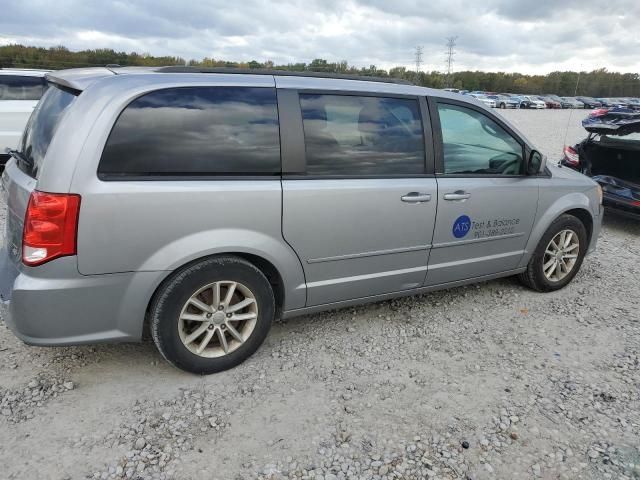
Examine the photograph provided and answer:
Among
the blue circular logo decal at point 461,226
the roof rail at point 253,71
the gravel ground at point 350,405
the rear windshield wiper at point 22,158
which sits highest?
the roof rail at point 253,71

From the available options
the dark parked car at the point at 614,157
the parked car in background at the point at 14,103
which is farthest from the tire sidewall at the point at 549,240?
the parked car in background at the point at 14,103

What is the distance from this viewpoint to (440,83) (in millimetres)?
85875

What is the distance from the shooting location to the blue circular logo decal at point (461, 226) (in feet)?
11.8

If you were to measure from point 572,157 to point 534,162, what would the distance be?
13.8 feet

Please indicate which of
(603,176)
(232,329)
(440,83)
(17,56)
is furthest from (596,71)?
(232,329)

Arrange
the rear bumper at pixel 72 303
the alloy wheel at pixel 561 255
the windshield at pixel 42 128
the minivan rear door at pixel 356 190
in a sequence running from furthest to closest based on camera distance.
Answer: the alloy wheel at pixel 561 255, the minivan rear door at pixel 356 190, the windshield at pixel 42 128, the rear bumper at pixel 72 303

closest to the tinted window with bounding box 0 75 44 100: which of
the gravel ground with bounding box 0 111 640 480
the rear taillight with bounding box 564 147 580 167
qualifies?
the gravel ground with bounding box 0 111 640 480

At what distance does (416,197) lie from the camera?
132 inches

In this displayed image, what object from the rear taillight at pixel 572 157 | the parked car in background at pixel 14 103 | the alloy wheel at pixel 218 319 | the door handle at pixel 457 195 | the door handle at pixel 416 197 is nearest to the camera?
the alloy wheel at pixel 218 319

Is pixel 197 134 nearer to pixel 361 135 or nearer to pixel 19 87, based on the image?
pixel 361 135

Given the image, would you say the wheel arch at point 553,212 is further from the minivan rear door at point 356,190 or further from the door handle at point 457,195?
the minivan rear door at point 356,190

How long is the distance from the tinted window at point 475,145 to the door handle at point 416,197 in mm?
309

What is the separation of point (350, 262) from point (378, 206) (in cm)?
41

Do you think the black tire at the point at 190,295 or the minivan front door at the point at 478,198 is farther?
the minivan front door at the point at 478,198
